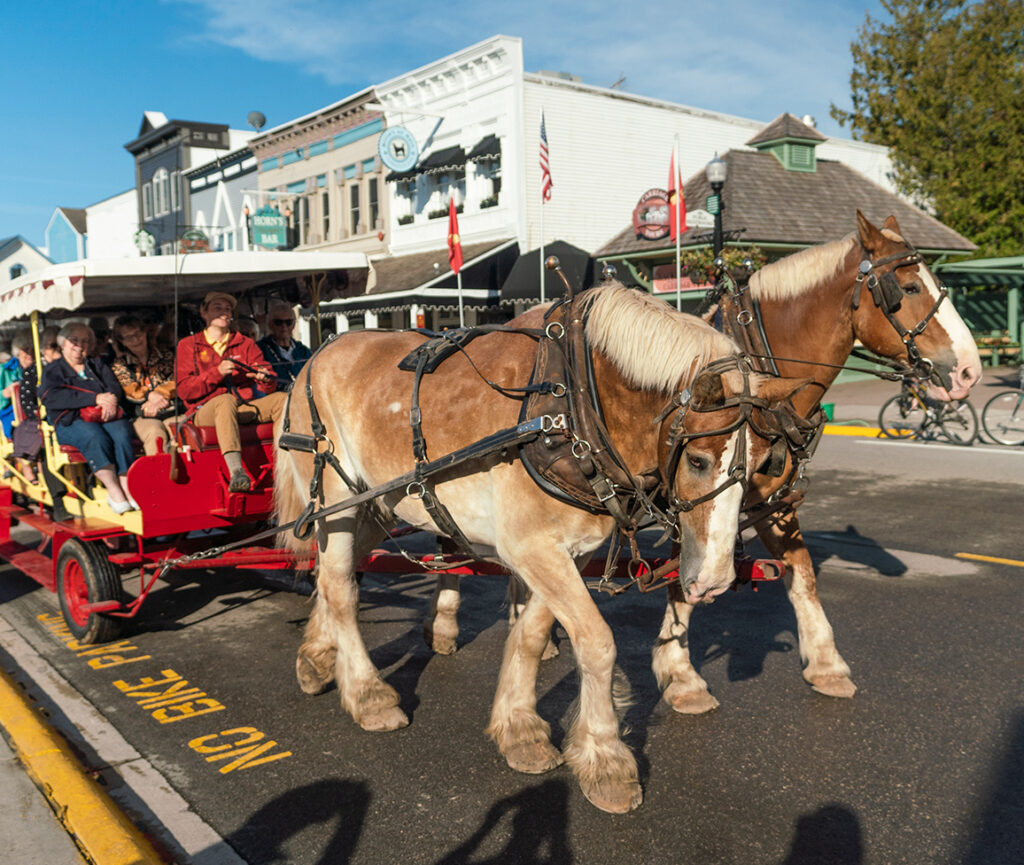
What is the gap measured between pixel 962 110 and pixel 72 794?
108ft

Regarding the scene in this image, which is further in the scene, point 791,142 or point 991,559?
point 791,142

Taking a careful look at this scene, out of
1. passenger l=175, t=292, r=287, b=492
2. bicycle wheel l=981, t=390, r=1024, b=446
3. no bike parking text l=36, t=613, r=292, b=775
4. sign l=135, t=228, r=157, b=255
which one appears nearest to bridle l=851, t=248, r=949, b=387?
no bike parking text l=36, t=613, r=292, b=775

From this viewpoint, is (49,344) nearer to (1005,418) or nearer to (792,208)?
(1005,418)

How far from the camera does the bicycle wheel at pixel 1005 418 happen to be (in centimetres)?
1414

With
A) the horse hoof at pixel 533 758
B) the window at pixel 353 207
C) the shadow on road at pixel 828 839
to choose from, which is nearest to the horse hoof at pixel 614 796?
the horse hoof at pixel 533 758

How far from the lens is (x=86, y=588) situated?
20.1 feet

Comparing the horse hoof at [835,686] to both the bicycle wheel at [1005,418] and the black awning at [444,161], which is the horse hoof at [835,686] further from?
the black awning at [444,161]

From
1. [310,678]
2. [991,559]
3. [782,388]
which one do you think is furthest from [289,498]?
[991,559]

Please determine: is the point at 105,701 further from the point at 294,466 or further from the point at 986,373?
the point at 986,373

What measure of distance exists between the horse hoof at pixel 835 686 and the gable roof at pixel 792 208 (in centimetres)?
1872

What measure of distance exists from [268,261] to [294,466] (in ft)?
6.04

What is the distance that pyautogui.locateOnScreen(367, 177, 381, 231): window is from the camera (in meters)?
28.6

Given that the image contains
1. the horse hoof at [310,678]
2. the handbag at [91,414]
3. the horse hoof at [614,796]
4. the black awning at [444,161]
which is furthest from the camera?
the black awning at [444,161]

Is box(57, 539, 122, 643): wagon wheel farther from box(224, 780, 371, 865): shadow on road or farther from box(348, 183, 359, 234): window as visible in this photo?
box(348, 183, 359, 234): window
